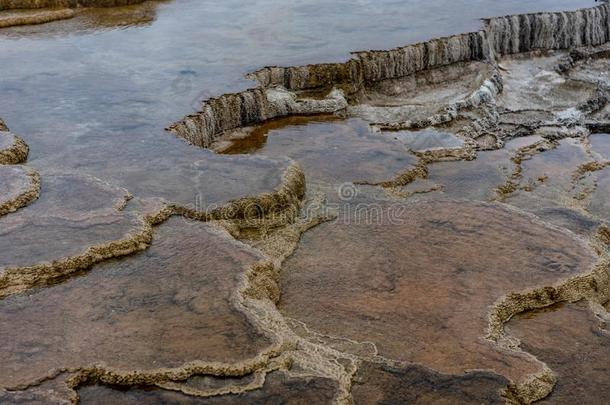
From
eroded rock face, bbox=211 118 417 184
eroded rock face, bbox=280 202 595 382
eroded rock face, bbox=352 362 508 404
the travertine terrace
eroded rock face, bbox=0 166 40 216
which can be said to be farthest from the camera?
eroded rock face, bbox=211 118 417 184

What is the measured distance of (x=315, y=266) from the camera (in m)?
8.79

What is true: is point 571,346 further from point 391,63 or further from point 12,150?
point 391,63

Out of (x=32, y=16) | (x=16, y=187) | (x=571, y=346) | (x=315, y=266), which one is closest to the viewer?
(x=571, y=346)

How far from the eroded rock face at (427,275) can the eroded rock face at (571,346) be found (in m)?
0.35

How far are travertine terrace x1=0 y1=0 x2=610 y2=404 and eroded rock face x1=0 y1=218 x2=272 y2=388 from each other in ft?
0.07

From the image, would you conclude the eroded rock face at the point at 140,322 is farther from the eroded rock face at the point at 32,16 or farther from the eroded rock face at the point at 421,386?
the eroded rock face at the point at 32,16

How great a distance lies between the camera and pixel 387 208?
33.6 ft

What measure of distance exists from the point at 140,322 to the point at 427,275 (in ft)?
12.2

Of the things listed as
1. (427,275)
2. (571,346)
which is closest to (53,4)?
(427,275)

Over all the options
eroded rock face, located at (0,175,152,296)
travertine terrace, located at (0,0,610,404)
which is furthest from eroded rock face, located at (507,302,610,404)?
eroded rock face, located at (0,175,152,296)

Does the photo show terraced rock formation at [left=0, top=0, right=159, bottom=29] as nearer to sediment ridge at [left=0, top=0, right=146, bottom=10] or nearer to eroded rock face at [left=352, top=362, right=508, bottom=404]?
sediment ridge at [left=0, top=0, right=146, bottom=10]

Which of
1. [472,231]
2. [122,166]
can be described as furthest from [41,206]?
[472,231]

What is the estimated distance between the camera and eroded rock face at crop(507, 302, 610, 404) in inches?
263

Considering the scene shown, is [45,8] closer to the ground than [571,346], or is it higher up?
higher up
